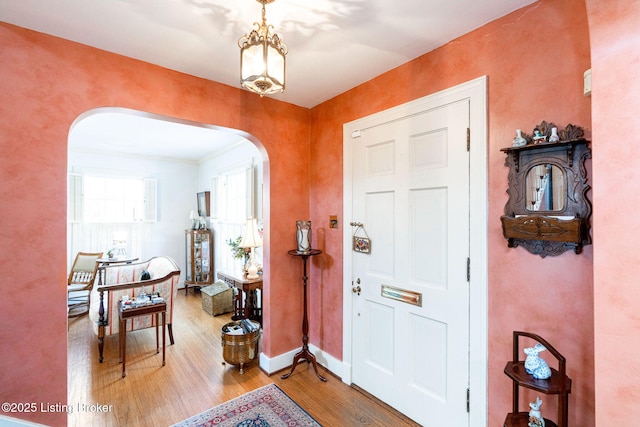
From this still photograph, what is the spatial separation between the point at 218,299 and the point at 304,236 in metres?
2.43

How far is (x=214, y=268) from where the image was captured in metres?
5.60

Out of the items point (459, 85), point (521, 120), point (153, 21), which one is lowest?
point (521, 120)

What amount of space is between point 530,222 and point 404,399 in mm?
1593

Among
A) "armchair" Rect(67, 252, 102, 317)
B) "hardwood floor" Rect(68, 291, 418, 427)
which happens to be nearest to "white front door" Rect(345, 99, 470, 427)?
"hardwood floor" Rect(68, 291, 418, 427)

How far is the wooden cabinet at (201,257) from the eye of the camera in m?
5.50

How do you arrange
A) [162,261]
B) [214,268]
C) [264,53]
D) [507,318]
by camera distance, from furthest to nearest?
[214,268] < [162,261] < [507,318] < [264,53]

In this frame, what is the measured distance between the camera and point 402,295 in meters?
2.17

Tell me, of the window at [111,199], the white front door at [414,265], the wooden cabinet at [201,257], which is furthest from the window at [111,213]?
the white front door at [414,265]

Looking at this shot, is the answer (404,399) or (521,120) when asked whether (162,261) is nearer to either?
(404,399)

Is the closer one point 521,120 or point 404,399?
point 521,120

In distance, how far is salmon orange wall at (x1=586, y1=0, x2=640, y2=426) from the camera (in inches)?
39.6

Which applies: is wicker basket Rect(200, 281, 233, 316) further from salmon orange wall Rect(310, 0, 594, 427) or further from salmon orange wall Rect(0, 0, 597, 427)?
salmon orange wall Rect(310, 0, 594, 427)

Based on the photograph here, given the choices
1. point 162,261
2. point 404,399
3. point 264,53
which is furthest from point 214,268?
point 264,53

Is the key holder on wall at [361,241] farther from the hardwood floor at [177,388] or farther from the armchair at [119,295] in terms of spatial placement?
the armchair at [119,295]
